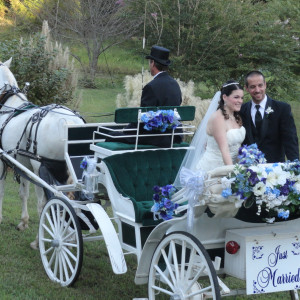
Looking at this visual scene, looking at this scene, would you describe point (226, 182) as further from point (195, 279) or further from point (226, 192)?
point (195, 279)

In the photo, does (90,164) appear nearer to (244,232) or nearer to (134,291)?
(134,291)

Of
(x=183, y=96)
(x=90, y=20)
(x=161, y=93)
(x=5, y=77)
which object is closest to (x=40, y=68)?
(x=183, y=96)

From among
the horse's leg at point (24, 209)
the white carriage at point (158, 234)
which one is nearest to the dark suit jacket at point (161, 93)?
the white carriage at point (158, 234)

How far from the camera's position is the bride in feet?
15.3

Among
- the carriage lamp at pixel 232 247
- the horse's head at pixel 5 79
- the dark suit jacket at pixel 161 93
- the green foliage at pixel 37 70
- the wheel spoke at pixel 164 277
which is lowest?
the wheel spoke at pixel 164 277

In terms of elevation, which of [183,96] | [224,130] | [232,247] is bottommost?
[232,247]

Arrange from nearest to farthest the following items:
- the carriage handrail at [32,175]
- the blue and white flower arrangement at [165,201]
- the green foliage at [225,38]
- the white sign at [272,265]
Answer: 1. the white sign at [272,265]
2. the blue and white flower arrangement at [165,201]
3. the carriage handrail at [32,175]
4. the green foliage at [225,38]

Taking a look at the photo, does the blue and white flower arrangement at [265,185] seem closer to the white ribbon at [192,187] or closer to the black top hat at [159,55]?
the white ribbon at [192,187]

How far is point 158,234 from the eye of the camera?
15.3 ft

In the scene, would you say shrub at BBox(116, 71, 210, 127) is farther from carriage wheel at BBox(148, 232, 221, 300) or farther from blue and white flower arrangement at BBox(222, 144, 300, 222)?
blue and white flower arrangement at BBox(222, 144, 300, 222)

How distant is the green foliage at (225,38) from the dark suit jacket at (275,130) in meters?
9.60

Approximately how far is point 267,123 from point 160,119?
0.93m

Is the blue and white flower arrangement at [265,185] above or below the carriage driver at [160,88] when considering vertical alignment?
below

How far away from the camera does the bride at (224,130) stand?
183 inches
